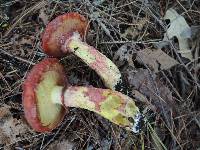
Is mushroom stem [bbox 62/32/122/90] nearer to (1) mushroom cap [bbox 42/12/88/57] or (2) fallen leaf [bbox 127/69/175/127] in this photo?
(1) mushroom cap [bbox 42/12/88/57]

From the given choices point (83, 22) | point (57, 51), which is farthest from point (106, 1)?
point (57, 51)

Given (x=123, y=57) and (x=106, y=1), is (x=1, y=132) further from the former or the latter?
(x=106, y=1)

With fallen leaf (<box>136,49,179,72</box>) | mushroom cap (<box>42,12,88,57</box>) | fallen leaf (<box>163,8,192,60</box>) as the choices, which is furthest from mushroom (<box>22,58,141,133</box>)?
fallen leaf (<box>163,8,192,60</box>)

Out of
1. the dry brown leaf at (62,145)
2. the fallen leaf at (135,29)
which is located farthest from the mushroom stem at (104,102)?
the fallen leaf at (135,29)

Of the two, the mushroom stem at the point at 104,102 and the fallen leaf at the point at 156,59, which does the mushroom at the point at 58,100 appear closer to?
the mushroom stem at the point at 104,102

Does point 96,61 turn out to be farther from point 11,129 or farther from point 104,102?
point 11,129
